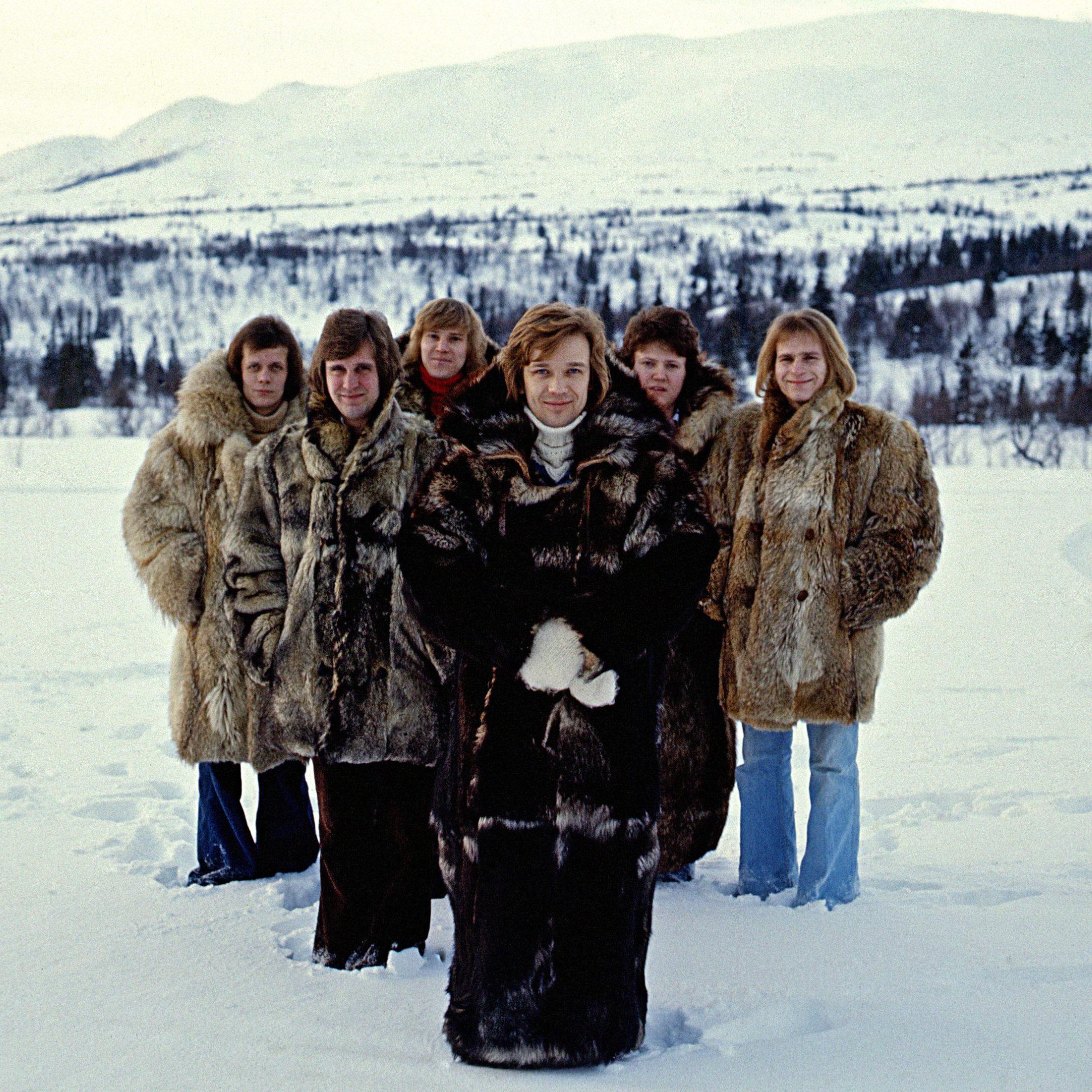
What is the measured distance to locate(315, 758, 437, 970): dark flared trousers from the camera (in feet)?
9.45

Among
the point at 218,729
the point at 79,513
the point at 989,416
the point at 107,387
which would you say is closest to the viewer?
the point at 218,729

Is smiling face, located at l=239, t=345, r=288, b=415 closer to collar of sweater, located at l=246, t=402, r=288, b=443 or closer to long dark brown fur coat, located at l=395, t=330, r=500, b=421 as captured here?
collar of sweater, located at l=246, t=402, r=288, b=443

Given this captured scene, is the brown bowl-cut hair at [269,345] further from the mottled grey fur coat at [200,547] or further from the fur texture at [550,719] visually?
the fur texture at [550,719]

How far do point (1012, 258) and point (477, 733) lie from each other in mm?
46939

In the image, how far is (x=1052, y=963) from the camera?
281cm

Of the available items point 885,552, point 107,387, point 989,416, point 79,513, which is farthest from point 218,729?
point 107,387

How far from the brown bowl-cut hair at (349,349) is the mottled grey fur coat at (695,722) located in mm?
927

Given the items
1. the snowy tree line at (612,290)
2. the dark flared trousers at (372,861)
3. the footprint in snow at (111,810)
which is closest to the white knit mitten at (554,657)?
the dark flared trousers at (372,861)

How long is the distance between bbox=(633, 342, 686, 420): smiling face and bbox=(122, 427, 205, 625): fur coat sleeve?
1331mm

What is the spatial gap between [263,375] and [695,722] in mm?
1590

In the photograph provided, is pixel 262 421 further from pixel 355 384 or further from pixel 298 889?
pixel 298 889

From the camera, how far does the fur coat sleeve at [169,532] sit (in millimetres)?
3369

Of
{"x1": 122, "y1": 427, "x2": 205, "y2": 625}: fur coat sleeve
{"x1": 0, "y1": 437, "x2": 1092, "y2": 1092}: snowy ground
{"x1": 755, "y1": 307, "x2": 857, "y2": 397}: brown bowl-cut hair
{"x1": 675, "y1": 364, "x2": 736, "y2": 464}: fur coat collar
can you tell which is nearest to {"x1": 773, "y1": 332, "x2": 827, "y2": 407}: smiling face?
A: {"x1": 755, "y1": 307, "x2": 857, "y2": 397}: brown bowl-cut hair

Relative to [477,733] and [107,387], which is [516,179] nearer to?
[107,387]
